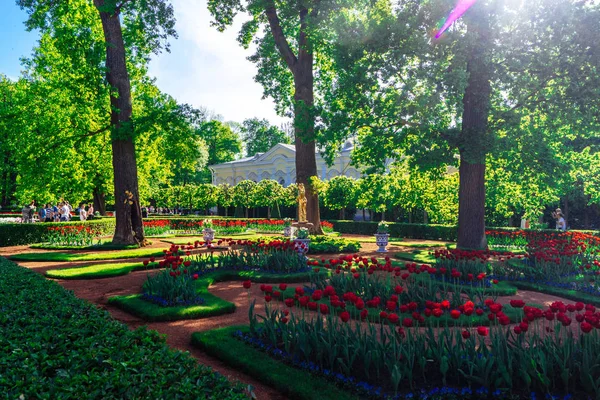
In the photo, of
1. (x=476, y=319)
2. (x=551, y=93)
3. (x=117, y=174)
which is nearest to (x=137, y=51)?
(x=117, y=174)

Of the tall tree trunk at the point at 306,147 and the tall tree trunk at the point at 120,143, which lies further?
the tall tree trunk at the point at 306,147

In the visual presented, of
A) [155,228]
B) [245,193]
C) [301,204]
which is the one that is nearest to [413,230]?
[301,204]

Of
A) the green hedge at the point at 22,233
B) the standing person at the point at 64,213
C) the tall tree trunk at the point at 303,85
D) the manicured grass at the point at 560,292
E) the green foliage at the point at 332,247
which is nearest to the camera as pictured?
the manicured grass at the point at 560,292

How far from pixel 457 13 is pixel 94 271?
1337 cm

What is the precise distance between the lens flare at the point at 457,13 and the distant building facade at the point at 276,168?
30740mm

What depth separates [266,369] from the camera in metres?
4.69

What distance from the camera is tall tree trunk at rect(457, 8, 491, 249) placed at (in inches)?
510

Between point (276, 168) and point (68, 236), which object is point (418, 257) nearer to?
point (68, 236)

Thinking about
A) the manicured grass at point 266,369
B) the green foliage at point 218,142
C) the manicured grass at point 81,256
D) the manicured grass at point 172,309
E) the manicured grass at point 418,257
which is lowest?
the manicured grass at point 266,369

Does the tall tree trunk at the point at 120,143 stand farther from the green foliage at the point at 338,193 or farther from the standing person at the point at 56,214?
the green foliage at the point at 338,193

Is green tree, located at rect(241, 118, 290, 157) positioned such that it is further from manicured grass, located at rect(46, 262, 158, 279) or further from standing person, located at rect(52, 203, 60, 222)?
manicured grass, located at rect(46, 262, 158, 279)

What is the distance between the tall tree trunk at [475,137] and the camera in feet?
42.5

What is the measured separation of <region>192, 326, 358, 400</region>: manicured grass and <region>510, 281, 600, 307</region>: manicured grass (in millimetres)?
6873

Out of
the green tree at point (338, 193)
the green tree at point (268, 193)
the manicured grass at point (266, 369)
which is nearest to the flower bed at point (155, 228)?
the green tree at point (268, 193)
